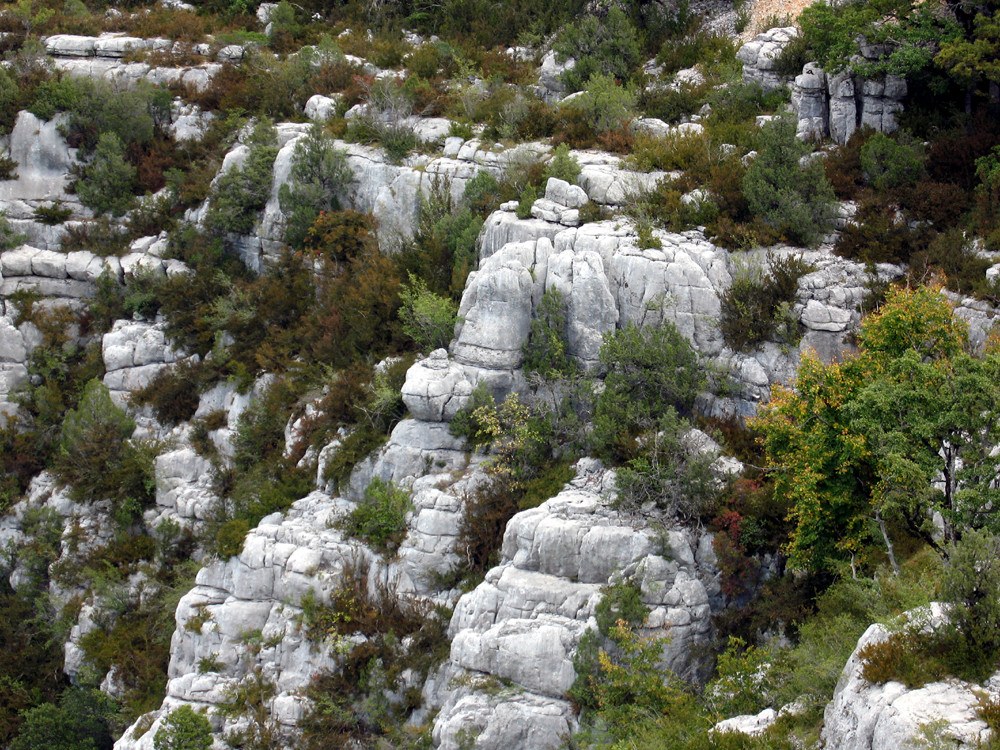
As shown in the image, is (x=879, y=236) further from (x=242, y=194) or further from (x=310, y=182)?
(x=242, y=194)

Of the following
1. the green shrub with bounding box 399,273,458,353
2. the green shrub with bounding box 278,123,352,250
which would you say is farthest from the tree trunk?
the green shrub with bounding box 278,123,352,250

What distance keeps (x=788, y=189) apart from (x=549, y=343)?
7.50 meters

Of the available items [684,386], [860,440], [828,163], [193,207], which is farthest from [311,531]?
[828,163]

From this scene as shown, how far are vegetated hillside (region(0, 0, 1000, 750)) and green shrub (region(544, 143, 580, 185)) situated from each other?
0.07 metres

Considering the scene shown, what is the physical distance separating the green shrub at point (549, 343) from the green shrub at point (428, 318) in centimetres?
219

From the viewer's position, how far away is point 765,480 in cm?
1791

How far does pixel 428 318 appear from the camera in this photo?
70.3 ft

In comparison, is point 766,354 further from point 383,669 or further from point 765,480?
point 383,669

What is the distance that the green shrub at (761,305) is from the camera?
65.4 ft

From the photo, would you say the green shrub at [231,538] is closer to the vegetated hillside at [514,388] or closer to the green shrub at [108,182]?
the vegetated hillside at [514,388]

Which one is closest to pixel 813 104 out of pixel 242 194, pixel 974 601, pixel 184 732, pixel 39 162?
pixel 974 601

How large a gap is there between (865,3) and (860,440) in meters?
15.9

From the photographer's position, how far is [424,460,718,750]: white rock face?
1603 cm

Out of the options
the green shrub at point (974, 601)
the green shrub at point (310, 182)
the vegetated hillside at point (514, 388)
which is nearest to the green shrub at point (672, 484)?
the vegetated hillside at point (514, 388)
